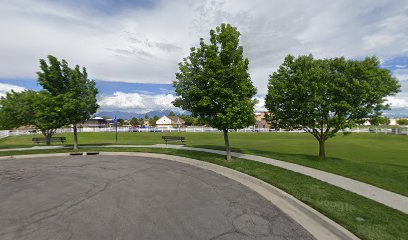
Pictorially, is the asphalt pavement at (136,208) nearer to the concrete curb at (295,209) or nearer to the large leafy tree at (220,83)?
the concrete curb at (295,209)

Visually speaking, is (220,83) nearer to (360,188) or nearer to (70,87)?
(360,188)

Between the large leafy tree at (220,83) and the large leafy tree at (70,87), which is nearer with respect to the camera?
the large leafy tree at (220,83)

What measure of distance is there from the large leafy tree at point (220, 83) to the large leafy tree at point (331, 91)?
302 cm

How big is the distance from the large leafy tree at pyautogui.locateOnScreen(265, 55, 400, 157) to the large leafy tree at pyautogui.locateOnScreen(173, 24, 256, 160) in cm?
302

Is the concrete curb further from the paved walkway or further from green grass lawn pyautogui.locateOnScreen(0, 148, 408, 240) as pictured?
the paved walkway

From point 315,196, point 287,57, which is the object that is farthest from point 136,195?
point 287,57

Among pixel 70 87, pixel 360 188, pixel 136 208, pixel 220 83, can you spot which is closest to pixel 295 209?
pixel 360 188

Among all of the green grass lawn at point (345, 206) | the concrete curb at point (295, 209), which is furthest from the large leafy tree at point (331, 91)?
the concrete curb at point (295, 209)

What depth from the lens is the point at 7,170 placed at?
40.3 feet

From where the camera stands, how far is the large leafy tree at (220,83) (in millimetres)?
12383

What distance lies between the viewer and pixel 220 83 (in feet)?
40.9

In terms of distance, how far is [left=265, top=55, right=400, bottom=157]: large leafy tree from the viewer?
13.0m

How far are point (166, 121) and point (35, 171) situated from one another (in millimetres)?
115148

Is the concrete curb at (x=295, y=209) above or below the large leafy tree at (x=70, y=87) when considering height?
below
